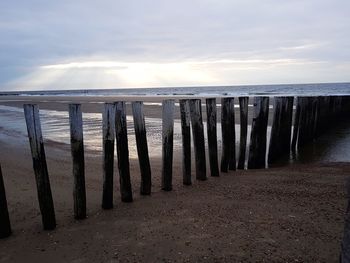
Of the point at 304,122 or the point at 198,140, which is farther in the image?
the point at 304,122

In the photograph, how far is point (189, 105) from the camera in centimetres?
727

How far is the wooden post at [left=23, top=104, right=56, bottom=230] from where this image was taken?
4988mm

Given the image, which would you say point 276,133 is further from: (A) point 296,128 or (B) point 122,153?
(B) point 122,153

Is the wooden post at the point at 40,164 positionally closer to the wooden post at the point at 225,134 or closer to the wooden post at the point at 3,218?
the wooden post at the point at 3,218

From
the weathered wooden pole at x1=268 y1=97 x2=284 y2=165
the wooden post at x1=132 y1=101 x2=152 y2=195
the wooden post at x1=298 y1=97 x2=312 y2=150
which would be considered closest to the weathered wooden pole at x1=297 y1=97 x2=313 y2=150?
the wooden post at x1=298 y1=97 x2=312 y2=150

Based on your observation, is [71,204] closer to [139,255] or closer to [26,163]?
[139,255]

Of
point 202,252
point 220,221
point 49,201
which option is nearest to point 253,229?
point 220,221

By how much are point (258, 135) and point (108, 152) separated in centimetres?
448

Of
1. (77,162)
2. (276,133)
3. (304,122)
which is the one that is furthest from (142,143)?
(304,122)

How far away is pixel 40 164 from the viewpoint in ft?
16.6

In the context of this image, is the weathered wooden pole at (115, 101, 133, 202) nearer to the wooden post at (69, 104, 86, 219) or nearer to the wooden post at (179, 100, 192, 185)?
the wooden post at (69, 104, 86, 219)

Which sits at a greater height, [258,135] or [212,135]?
[212,135]

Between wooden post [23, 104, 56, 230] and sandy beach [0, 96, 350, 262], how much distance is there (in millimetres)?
192

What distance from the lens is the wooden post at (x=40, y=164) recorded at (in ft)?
16.4
